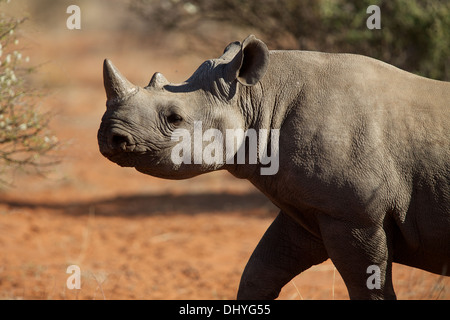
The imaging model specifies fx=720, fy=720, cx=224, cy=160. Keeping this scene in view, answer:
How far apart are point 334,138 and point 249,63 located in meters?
0.65

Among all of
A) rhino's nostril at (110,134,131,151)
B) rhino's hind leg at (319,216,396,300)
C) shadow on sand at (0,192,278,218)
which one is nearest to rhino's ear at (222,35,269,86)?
rhino's nostril at (110,134,131,151)

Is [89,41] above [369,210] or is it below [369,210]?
above

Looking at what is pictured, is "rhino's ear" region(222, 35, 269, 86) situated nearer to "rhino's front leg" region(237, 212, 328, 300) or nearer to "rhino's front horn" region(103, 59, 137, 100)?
"rhino's front horn" region(103, 59, 137, 100)

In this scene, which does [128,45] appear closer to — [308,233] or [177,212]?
[177,212]

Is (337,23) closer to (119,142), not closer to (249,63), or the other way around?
(249,63)

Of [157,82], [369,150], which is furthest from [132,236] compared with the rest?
[369,150]

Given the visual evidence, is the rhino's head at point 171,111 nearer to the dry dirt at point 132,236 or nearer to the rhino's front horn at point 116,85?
the rhino's front horn at point 116,85

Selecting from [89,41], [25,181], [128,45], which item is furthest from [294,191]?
[89,41]

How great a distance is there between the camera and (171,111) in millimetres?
3916

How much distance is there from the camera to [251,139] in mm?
4121

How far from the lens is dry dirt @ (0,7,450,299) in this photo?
22.1ft

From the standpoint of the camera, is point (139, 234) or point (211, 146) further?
point (139, 234)
